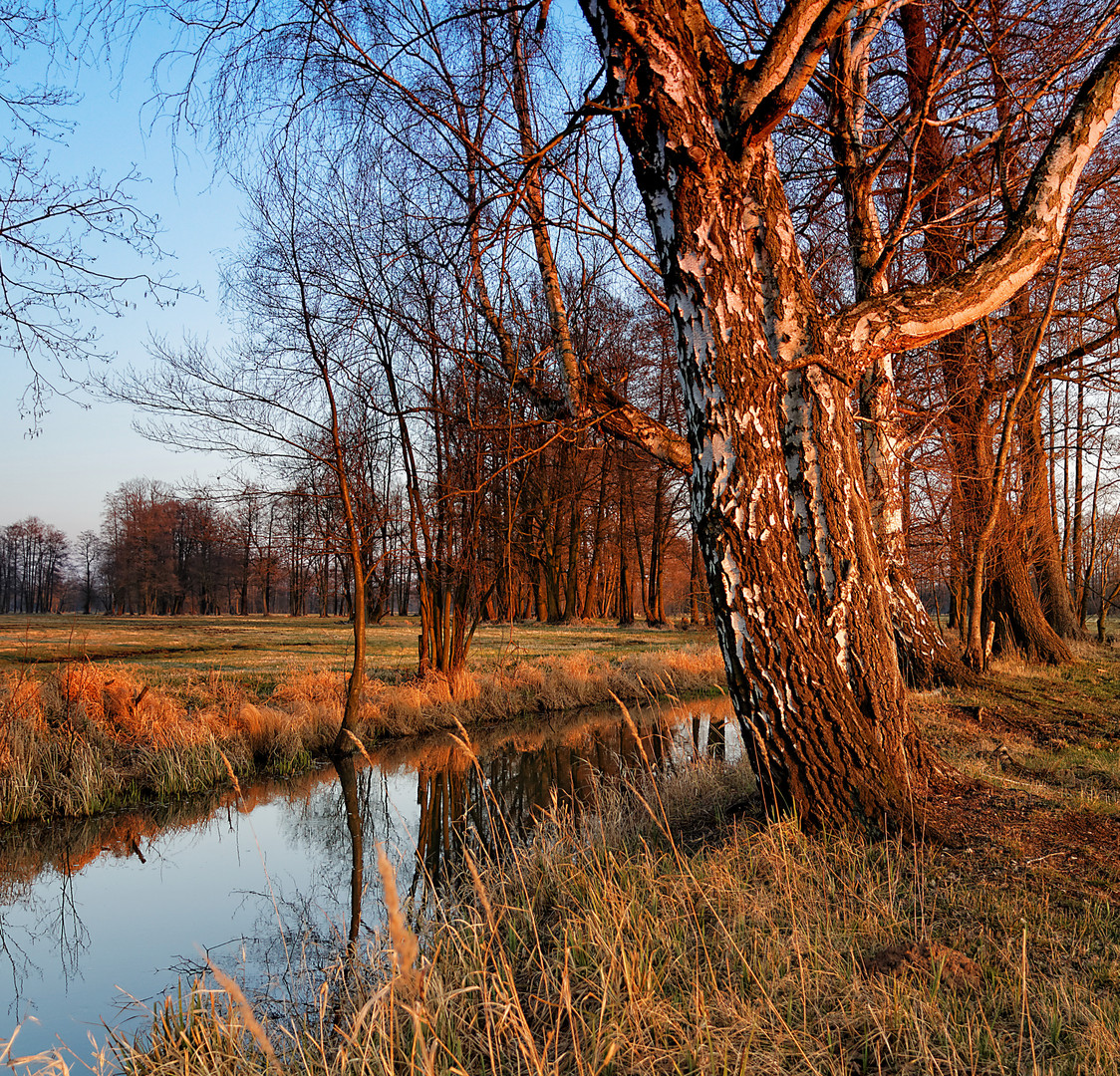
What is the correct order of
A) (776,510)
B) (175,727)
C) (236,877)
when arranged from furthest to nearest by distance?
(175,727), (236,877), (776,510)

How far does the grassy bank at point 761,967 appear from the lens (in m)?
1.91

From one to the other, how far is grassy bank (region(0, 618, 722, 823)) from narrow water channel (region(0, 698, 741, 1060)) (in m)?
0.37

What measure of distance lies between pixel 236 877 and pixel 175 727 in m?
2.83

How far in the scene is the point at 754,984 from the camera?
2.28 meters

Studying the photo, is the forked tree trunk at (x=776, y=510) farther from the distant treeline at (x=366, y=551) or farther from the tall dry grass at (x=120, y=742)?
the tall dry grass at (x=120, y=742)

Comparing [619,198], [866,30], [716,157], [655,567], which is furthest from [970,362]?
[655,567]

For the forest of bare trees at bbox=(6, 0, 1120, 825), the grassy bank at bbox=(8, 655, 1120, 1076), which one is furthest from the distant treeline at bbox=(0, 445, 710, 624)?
the grassy bank at bbox=(8, 655, 1120, 1076)

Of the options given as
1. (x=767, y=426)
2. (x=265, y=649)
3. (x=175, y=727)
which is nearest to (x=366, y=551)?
(x=175, y=727)

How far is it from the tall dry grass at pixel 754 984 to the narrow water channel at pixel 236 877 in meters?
0.53

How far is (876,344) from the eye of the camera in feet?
11.9

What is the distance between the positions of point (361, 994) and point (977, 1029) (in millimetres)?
2156

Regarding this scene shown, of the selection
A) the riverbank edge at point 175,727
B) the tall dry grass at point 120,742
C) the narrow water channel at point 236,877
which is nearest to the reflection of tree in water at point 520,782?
the narrow water channel at point 236,877

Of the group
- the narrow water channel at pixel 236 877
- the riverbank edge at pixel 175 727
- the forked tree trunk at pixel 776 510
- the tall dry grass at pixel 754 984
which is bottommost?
the narrow water channel at pixel 236 877

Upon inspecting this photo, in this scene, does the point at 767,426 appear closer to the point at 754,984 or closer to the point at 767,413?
the point at 767,413
